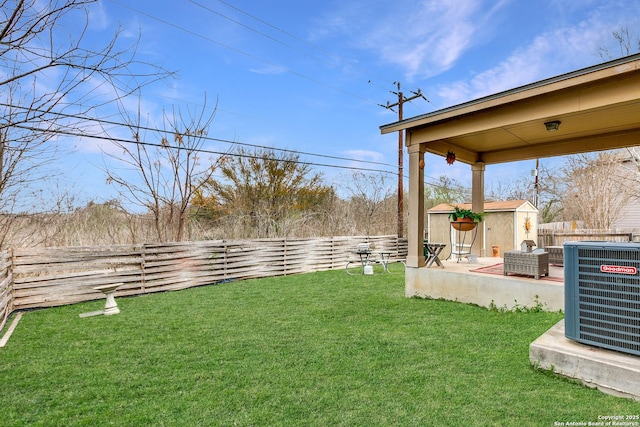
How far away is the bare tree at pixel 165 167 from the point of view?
7527 mm

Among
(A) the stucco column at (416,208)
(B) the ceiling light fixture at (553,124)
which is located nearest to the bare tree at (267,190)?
(A) the stucco column at (416,208)

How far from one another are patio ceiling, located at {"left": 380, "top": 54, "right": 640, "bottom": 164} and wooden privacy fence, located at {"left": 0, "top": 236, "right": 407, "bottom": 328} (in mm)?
4376

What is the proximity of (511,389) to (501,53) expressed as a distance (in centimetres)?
1104

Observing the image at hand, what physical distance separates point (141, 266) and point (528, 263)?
6526 millimetres

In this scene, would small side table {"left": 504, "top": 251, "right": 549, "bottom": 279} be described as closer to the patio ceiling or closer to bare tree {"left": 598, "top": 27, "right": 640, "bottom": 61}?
the patio ceiling

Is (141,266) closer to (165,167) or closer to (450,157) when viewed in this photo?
(165,167)

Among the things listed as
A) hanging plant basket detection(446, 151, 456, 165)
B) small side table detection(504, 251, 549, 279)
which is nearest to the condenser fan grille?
small side table detection(504, 251, 549, 279)

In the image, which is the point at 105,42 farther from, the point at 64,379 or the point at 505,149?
the point at 505,149

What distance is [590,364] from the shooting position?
2.33 meters

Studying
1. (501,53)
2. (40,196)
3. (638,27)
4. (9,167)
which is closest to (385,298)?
(9,167)

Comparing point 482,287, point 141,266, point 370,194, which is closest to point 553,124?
point 482,287

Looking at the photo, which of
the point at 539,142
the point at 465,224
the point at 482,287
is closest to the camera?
the point at 482,287

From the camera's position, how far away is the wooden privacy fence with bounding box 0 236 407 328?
5.15 meters

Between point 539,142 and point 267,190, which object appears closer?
point 539,142
